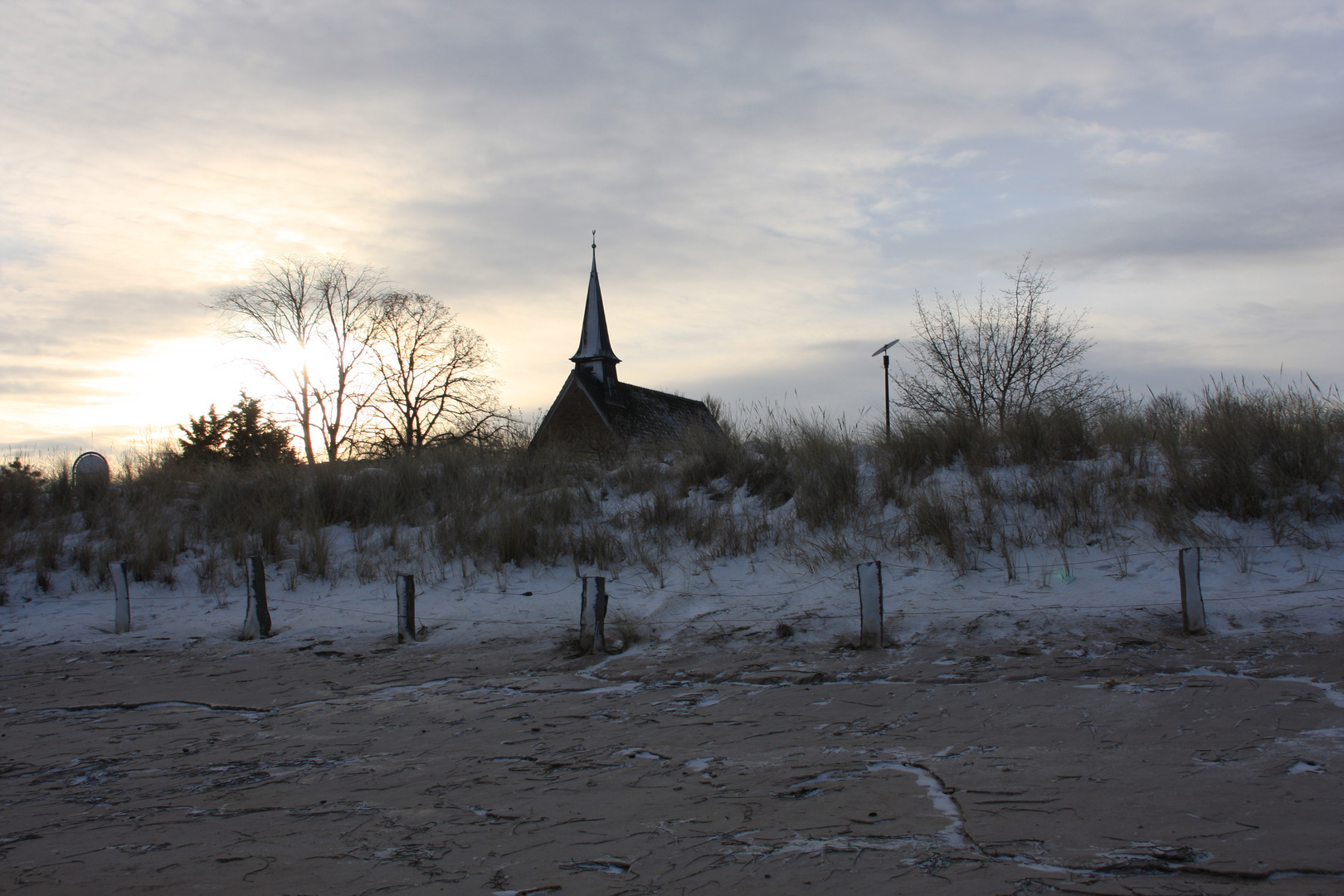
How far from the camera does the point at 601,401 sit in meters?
31.8

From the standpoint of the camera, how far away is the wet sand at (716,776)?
107 inches

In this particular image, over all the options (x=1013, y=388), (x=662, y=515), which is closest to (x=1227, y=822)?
(x=662, y=515)

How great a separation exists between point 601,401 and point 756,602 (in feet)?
81.5

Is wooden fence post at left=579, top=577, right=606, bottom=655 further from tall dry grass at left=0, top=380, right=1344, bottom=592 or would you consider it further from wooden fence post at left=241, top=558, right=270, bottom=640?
wooden fence post at left=241, top=558, right=270, bottom=640

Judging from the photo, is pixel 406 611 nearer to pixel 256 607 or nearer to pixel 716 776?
pixel 256 607

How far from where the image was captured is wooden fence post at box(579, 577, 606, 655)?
6641mm

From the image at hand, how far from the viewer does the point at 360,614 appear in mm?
8266

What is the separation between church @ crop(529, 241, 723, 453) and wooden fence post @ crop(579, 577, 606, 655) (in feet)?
67.2

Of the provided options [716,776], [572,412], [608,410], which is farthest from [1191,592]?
[572,412]

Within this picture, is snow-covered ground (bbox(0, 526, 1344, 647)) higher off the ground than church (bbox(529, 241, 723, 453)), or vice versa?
church (bbox(529, 241, 723, 453))

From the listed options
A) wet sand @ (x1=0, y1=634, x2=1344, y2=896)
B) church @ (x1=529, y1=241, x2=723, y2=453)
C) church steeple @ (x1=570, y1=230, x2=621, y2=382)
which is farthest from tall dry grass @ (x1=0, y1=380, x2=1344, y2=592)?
church steeple @ (x1=570, y1=230, x2=621, y2=382)

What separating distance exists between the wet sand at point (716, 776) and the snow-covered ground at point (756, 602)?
1.50ft

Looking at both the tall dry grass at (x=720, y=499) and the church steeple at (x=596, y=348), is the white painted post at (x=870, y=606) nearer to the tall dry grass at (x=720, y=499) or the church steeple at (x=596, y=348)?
the tall dry grass at (x=720, y=499)

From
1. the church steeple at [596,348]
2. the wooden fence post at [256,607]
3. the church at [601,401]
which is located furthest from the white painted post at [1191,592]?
the church steeple at [596,348]
